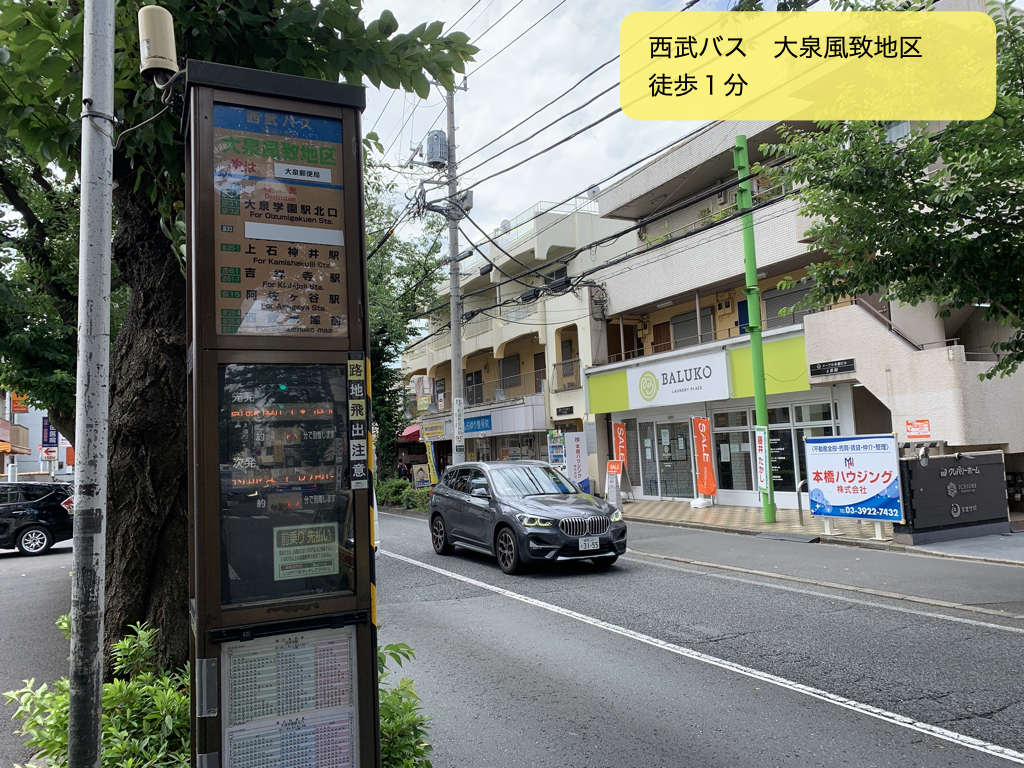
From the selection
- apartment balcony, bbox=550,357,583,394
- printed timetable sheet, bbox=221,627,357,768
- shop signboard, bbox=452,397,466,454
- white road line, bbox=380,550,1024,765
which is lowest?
white road line, bbox=380,550,1024,765

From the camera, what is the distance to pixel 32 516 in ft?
54.2

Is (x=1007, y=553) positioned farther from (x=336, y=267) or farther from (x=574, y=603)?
(x=336, y=267)

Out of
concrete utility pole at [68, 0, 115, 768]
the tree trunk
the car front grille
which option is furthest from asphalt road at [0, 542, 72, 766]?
the car front grille

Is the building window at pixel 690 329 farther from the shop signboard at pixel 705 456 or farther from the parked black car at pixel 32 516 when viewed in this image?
the parked black car at pixel 32 516

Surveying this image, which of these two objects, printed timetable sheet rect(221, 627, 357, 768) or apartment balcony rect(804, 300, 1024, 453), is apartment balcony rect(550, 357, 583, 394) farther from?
printed timetable sheet rect(221, 627, 357, 768)

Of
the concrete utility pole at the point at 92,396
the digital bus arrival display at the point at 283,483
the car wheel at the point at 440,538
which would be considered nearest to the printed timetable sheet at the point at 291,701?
the digital bus arrival display at the point at 283,483

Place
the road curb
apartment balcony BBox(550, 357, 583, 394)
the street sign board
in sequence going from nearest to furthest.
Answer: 1. the road curb
2. the street sign board
3. apartment balcony BBox(550, 357, 583, 394)

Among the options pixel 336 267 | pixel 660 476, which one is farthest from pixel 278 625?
pixel 660 476

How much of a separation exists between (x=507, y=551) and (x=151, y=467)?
6860mm

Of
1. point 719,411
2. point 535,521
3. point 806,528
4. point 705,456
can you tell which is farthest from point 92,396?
point 719,411

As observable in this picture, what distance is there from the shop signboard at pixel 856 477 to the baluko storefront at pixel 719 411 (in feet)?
13.0

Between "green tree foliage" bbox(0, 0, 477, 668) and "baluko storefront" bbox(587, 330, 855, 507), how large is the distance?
15.3 m

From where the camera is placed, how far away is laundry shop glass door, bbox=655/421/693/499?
21.2m

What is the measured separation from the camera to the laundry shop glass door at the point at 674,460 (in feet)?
69.4
